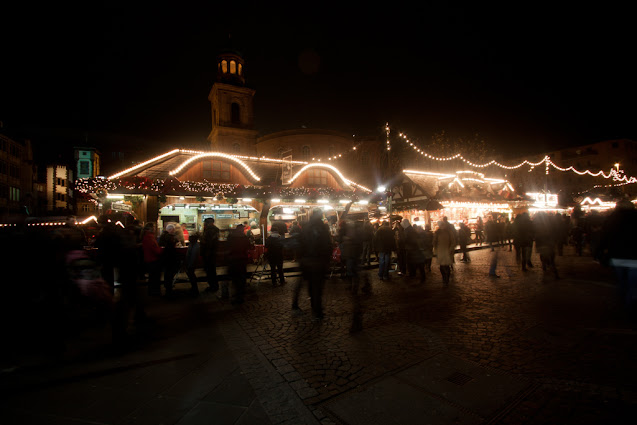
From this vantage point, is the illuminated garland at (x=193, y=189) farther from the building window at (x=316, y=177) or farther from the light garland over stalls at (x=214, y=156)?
the building window at (x=316, y=177)

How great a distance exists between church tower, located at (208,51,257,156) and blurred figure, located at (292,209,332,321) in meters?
28.2

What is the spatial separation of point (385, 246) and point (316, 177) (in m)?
9.15

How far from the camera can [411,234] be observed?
350 inches

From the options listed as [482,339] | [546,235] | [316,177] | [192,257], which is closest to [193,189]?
[192,257]

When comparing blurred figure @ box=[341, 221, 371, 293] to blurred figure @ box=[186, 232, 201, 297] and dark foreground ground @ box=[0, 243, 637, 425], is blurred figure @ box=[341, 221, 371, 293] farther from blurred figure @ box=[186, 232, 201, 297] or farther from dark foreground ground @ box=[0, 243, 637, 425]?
blurred figure @ box=[186, 232, 201, 297]

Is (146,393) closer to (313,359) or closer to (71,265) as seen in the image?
(313,359)

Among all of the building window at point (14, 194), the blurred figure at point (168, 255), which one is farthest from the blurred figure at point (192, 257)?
the building window at point (14, 194)

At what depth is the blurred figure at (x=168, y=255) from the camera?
7324mm

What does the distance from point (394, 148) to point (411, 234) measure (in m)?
9.70

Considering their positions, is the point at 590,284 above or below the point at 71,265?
below

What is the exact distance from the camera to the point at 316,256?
5359 mm

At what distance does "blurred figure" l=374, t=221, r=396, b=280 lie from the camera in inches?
355

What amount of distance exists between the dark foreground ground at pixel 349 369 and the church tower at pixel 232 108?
92.7 feet

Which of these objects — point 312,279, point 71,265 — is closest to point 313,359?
point 312,279
